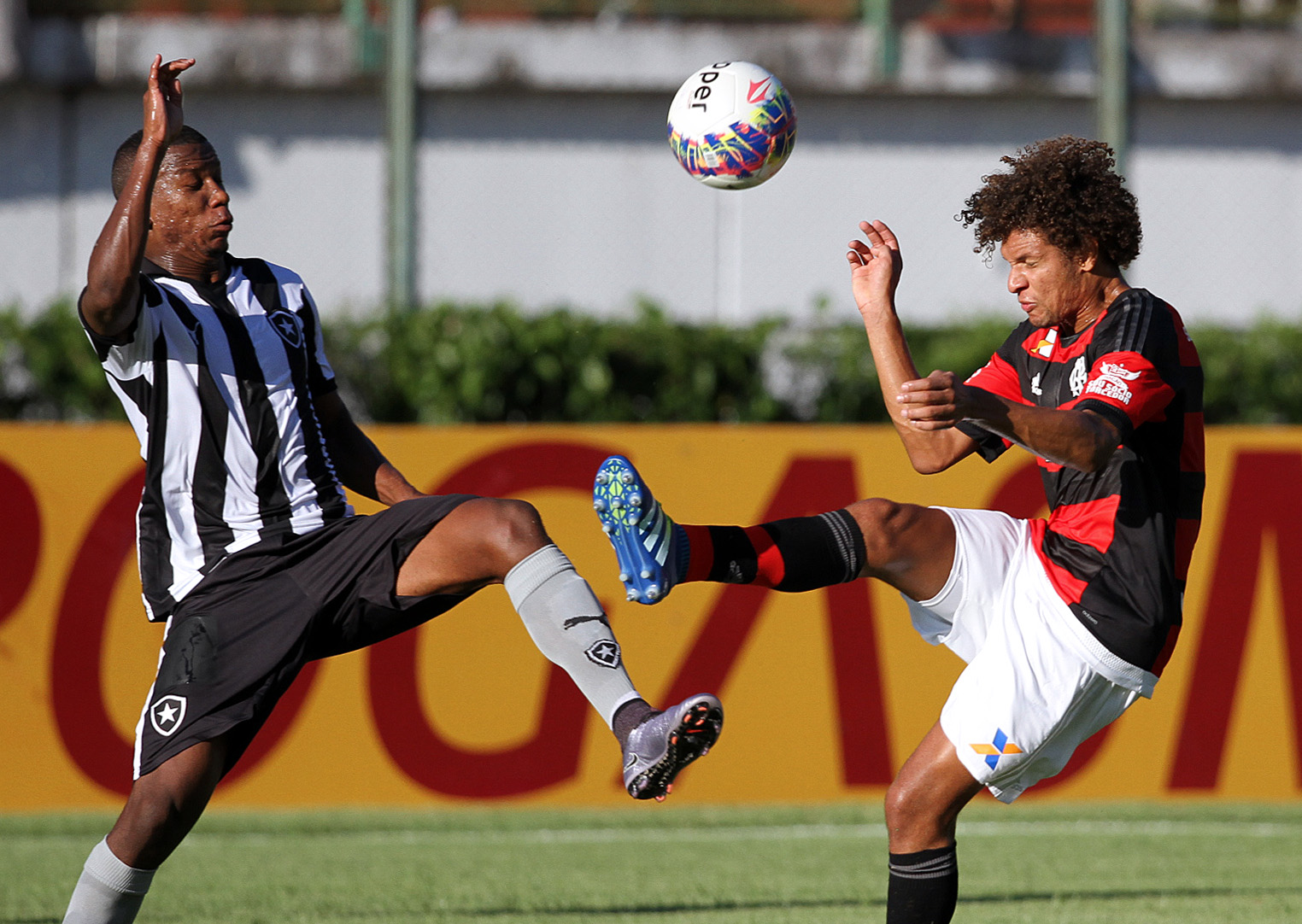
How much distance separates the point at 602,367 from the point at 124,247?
17.4 ft

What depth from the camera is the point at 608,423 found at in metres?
9.20

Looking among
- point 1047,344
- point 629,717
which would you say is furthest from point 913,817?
point 1047,344

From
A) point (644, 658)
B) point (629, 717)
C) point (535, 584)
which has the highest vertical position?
point (535, 584)

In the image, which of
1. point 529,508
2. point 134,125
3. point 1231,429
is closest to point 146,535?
point 529,508

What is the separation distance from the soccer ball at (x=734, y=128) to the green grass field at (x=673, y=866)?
108 inches

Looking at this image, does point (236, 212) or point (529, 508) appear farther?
point (236, 212)

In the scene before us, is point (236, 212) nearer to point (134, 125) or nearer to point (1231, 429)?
point (134, 125)

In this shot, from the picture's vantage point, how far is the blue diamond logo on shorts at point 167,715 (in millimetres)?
4219

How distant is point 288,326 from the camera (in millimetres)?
4668

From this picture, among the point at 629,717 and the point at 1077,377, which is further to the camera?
the point at 1077,377

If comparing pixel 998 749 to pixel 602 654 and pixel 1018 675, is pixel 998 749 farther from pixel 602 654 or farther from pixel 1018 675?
pixel 602 654

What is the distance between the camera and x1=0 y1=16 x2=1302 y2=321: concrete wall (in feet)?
35.7

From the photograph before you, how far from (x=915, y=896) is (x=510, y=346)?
540 centimetres

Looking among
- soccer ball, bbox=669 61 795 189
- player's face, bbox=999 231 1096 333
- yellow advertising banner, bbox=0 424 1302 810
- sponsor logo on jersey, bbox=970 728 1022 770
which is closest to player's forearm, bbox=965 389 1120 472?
player's face, bbox=999 231 1096 333
